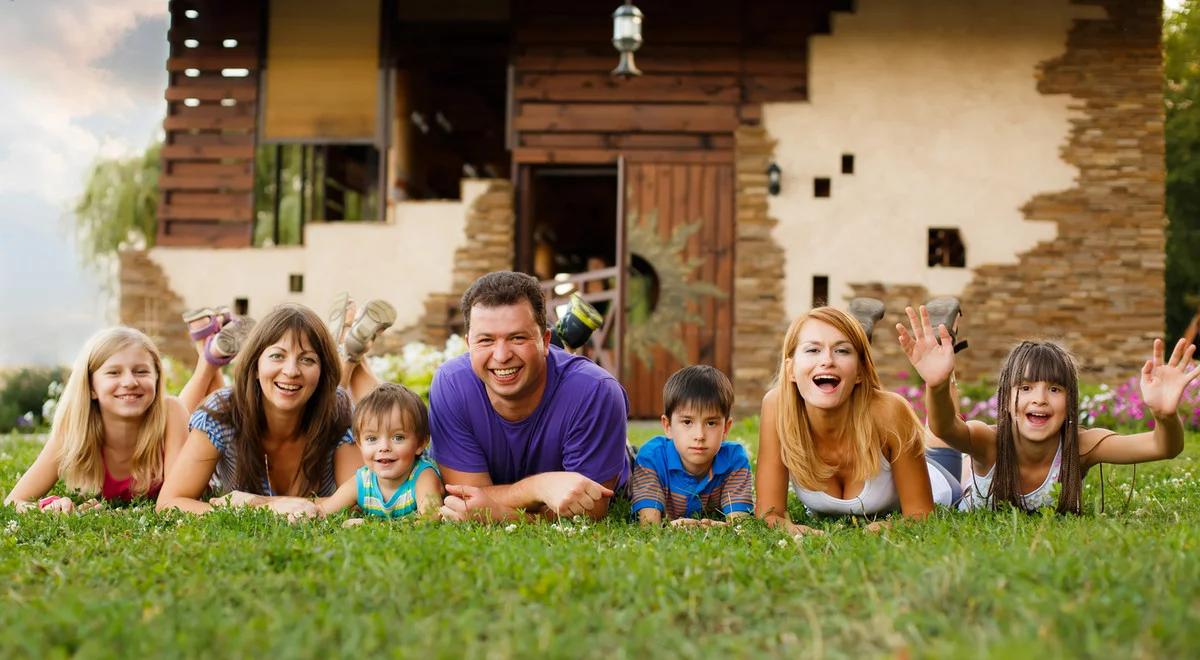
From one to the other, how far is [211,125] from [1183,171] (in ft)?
53.4

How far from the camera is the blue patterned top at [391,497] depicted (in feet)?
16.0

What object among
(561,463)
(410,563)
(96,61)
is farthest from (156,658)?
(96,61)

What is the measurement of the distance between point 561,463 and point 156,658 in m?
2.61

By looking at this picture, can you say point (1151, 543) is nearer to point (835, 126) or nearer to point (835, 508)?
point (835, 508)

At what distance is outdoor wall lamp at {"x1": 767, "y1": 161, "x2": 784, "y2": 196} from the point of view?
46.2 feet

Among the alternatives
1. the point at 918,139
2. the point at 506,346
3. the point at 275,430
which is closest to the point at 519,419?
the point at 506,346

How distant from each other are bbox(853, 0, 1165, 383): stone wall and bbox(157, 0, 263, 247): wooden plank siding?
343 inches

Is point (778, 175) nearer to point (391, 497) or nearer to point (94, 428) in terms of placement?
point (391, 497)

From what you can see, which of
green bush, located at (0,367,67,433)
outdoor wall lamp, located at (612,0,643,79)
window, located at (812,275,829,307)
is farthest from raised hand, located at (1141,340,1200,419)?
green bush, located at (0,367,67,433)

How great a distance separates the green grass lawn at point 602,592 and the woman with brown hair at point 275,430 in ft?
2.91

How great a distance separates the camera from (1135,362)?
1400 centimetres

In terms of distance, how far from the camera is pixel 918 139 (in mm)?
14289

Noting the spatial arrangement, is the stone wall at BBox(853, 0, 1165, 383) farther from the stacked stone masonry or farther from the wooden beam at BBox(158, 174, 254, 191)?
the wooden beam at BBox(158, 174, 254, 191)

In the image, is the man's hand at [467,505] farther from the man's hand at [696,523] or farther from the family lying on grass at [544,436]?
the man's hand at [696,523]
